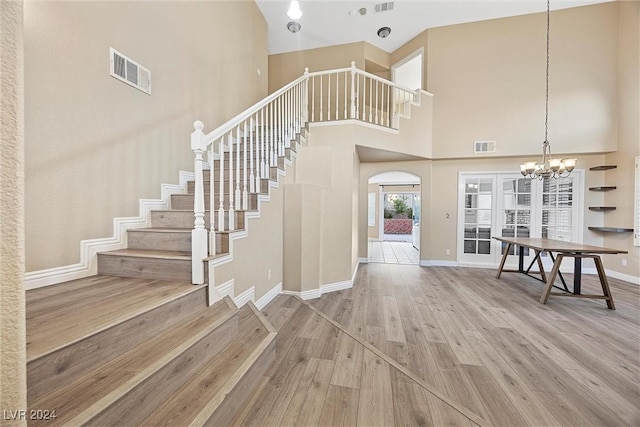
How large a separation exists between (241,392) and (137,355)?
1.99ft

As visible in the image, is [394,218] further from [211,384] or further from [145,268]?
[211,384]

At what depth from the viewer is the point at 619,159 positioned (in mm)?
4781

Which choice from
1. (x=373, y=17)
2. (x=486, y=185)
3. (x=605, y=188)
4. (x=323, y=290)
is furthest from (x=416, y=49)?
(x=323, y=290)

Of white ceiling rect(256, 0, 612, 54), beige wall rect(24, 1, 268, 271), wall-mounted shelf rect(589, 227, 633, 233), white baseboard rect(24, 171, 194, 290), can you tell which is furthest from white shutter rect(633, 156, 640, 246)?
white baseboard rect(24, 171, 194, 290)

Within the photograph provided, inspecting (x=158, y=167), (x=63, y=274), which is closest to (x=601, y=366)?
(x=63, y=274)

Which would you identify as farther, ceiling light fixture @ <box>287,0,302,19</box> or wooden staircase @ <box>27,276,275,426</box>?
ceiling light fixture @ <box>287,0,302,19</box>

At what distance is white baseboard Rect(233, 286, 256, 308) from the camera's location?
2355 millimetres

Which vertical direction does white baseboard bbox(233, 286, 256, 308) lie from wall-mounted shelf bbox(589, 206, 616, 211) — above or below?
below

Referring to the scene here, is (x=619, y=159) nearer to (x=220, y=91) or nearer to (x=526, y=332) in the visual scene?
(x=526, y=332)

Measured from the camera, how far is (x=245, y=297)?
8.23 ft

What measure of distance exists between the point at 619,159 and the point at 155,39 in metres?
7.79

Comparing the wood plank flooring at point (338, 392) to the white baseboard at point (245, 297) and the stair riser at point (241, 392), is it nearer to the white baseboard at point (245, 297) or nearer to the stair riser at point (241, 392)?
the stair riser at point (241, 392)

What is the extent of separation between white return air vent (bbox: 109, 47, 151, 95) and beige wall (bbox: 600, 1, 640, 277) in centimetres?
755

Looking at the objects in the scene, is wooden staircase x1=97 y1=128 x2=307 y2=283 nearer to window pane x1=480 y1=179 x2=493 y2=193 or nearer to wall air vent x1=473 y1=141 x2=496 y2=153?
wall air vent x1=473 y1=141 x2=496 y2=153
